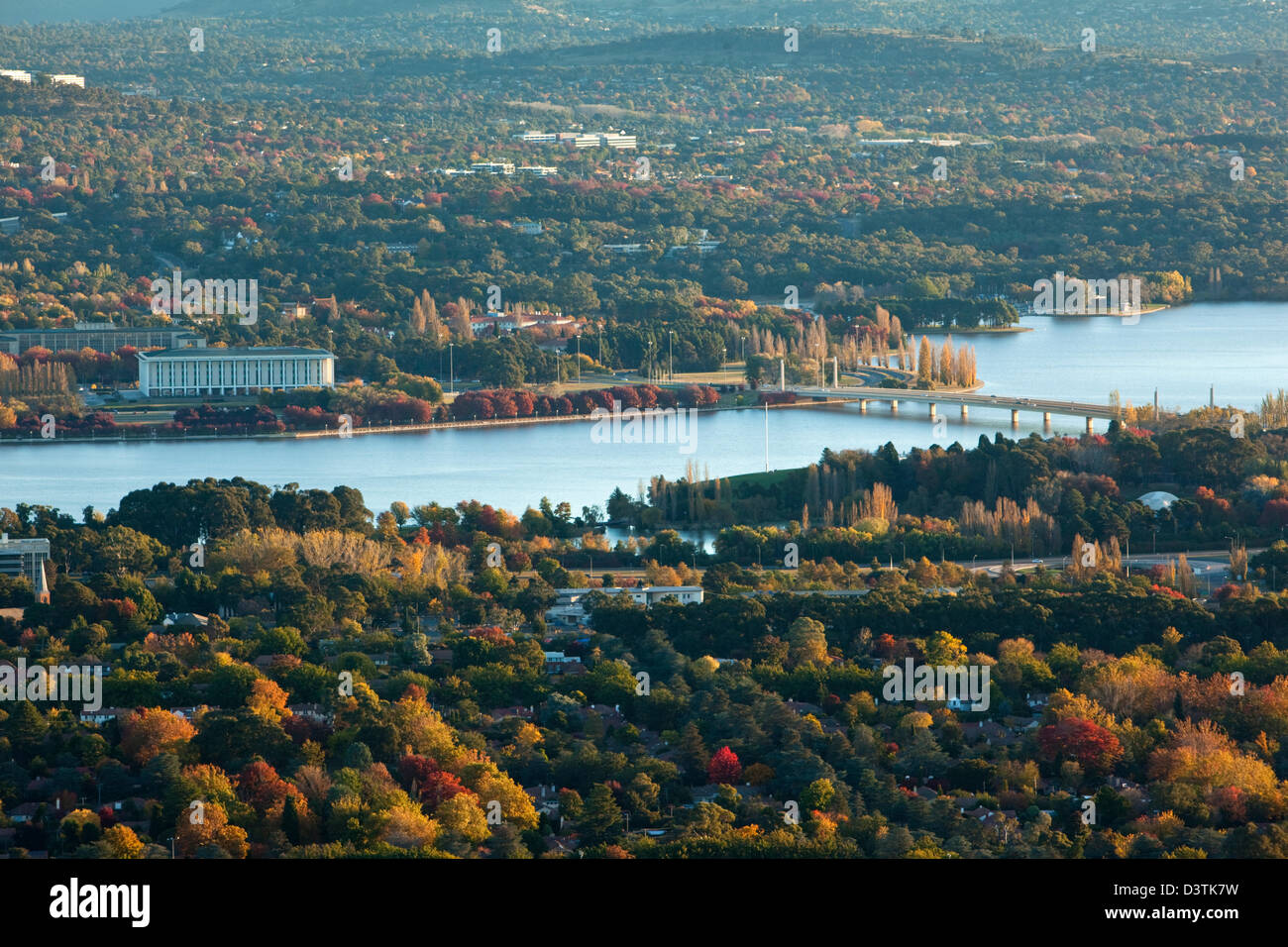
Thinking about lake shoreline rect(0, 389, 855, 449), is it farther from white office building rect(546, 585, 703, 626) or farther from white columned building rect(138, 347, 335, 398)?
white office building rect(546, 585, 703, 626)

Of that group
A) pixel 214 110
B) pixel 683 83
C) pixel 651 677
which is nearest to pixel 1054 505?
pixel 651 677

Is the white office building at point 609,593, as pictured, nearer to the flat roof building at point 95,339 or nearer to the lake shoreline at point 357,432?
the lake shoreline at point 357,432

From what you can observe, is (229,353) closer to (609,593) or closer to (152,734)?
(609,593)

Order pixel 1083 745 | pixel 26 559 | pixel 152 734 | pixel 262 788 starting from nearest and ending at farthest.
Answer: pixel 262 788
pixel 1083 745
pixel 152 734
pixel 26 559

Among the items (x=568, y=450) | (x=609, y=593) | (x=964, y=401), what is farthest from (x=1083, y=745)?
(x=964, y=401)
